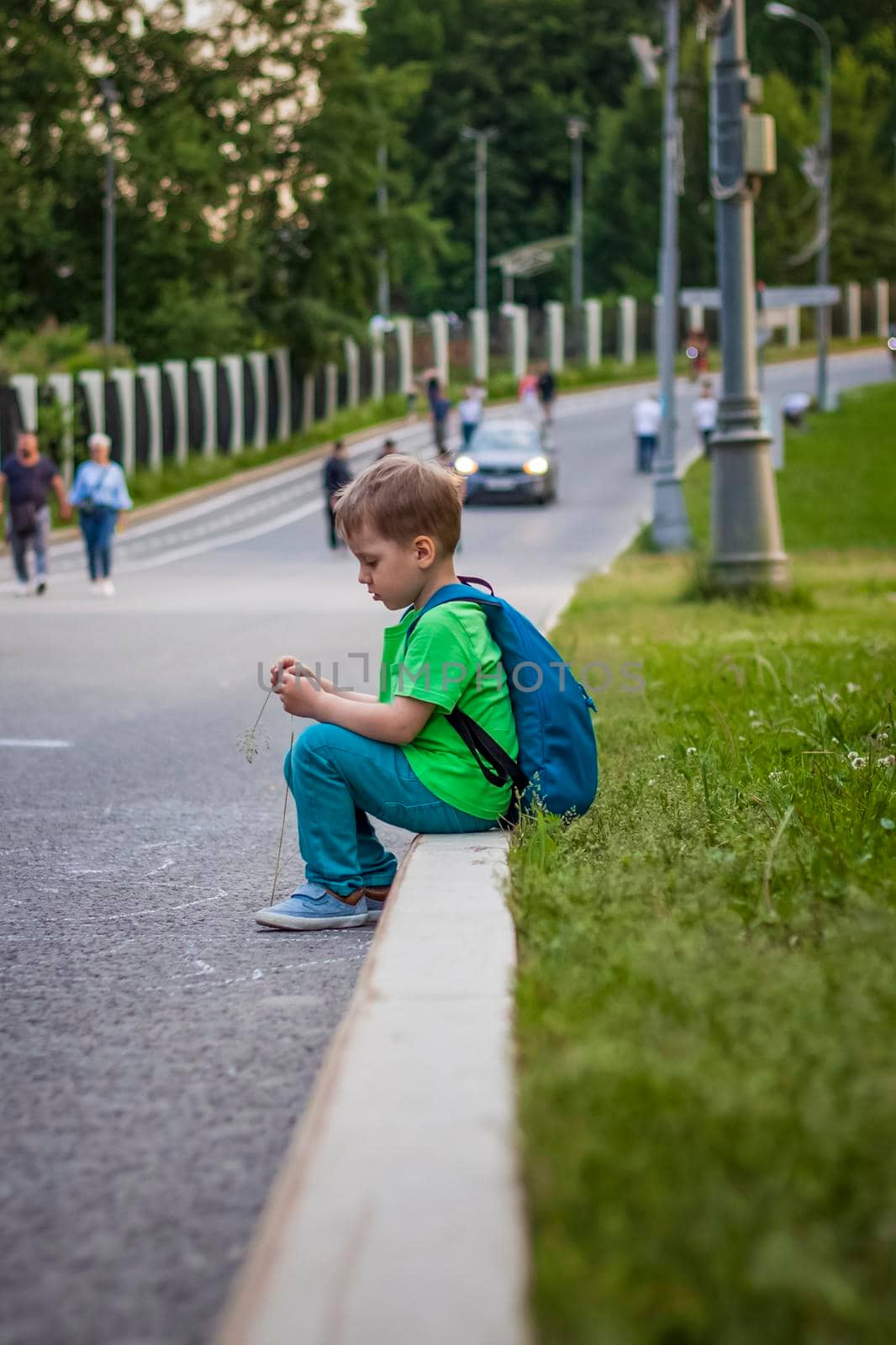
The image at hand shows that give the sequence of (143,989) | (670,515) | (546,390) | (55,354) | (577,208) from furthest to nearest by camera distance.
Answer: (577,208) → (546,390) → (55,354) → (670,515) → (143,989)

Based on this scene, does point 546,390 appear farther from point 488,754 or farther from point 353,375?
point 488,754

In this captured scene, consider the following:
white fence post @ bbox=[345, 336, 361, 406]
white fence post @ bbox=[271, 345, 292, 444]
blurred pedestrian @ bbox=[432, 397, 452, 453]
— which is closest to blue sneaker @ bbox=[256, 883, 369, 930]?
blurred pedestrian @ bbox=[432, 397, 452, 453]

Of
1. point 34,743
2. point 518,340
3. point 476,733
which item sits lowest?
point 34,743

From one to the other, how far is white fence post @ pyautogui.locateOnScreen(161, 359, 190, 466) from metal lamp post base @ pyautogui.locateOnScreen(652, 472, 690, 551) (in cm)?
1936

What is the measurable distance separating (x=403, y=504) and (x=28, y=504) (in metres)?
16.6

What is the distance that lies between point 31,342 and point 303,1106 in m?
40.9

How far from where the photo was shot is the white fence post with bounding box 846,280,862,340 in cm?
8069

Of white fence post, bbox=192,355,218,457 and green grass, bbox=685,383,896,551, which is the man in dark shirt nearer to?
green grass, bbox=685,383,896,551

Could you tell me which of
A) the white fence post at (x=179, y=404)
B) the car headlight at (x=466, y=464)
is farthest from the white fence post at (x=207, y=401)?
the car headlight at (x=466, y=464)

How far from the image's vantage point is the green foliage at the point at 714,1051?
2.38 m

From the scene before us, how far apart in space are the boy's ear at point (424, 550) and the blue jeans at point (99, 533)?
16.4m

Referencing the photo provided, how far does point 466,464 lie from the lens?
3438 cm

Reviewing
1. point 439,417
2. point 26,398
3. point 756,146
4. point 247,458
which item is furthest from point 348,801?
point 439,417

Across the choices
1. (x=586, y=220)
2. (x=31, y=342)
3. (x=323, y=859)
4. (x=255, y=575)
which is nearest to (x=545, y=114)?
(x=586, y=220)
